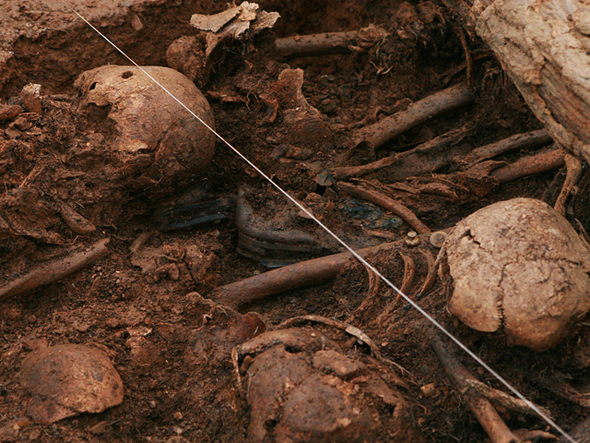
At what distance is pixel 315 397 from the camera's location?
2.15 meters

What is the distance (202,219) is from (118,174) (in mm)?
643

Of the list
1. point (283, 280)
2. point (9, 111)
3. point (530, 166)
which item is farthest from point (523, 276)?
point (9, 111)

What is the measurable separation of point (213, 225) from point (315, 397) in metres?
1.91

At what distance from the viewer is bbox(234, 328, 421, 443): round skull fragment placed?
2113 millimetres

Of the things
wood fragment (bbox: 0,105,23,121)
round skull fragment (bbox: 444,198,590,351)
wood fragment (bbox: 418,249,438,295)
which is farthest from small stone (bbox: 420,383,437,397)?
wood fragment (bbox: 0,105,23,121)

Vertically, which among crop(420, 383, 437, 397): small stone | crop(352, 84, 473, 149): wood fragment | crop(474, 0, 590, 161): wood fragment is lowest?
crop(420, 383, 437, 397): small stone

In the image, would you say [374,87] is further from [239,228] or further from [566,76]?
[566,76]

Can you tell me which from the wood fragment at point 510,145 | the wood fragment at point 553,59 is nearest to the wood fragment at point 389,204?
the wood fragment at point 510,145

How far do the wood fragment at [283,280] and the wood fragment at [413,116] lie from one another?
3.48ft

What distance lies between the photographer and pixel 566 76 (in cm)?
239

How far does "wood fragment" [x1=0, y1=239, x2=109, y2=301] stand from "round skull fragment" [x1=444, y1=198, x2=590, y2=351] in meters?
2.00

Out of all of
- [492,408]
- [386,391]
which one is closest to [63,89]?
[386,391]

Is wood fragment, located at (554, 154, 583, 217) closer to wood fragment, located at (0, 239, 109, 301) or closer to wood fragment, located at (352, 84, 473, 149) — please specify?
wood fragment, located at (352, 84, 473, 149)

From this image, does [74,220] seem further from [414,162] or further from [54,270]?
[414,162]
